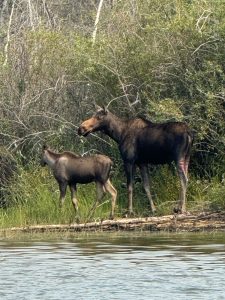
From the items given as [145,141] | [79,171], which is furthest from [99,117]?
[79,171]

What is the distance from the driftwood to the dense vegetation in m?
0.45

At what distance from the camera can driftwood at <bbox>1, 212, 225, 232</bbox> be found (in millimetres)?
19891

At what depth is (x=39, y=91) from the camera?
23.5 meters

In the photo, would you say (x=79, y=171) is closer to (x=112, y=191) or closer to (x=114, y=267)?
(x=112, y=191)

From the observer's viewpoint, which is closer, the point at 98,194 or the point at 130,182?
the point at 98,194

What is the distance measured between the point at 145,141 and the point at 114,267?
6.58m

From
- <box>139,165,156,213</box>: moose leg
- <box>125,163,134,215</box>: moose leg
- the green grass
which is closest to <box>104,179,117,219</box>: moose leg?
the green grass

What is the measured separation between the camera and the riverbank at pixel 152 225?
19.9 meters

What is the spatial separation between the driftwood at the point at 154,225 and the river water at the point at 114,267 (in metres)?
0.44

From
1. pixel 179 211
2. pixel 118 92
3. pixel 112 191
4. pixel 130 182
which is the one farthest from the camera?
pixel 118 92

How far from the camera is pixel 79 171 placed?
70.4 ft

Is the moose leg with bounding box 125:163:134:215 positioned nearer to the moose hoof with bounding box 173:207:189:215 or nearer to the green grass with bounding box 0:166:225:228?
the green grass with bounding box 0:166:225:228

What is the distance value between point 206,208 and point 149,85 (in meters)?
2.94

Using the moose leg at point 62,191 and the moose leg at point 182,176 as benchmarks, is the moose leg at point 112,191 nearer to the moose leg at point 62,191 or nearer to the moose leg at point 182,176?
the moose leg at point 62,191
